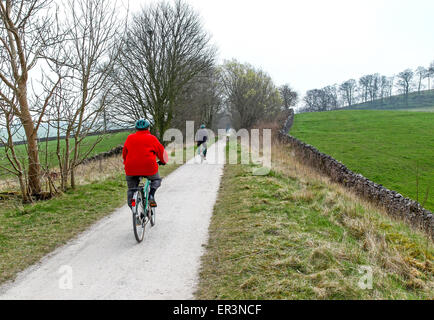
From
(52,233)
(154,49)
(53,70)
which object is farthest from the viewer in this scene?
(154,49)

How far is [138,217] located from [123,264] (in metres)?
1.10

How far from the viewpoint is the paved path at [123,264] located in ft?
13.6

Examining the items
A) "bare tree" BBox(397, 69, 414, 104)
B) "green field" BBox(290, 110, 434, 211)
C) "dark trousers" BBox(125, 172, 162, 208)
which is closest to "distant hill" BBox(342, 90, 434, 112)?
"bare tree" BBox(397, 69, 414, 104)

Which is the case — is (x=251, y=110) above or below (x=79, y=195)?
above

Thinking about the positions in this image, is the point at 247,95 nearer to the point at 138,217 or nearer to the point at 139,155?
the point at 139,155

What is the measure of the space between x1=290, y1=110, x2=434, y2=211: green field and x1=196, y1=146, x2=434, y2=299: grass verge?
319 cm

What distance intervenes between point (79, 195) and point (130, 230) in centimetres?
388

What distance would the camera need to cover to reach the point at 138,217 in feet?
19.6

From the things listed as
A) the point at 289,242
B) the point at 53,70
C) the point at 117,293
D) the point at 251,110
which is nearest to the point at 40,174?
the point at 53,70

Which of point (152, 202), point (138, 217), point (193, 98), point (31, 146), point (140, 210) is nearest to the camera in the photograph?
point (138, 217)

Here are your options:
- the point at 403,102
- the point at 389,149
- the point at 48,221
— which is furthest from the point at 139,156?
the point at 403,102

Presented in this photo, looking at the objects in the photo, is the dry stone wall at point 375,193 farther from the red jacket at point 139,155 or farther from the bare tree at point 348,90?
the bare tree at point 348,90

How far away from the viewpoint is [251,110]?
45.2m
